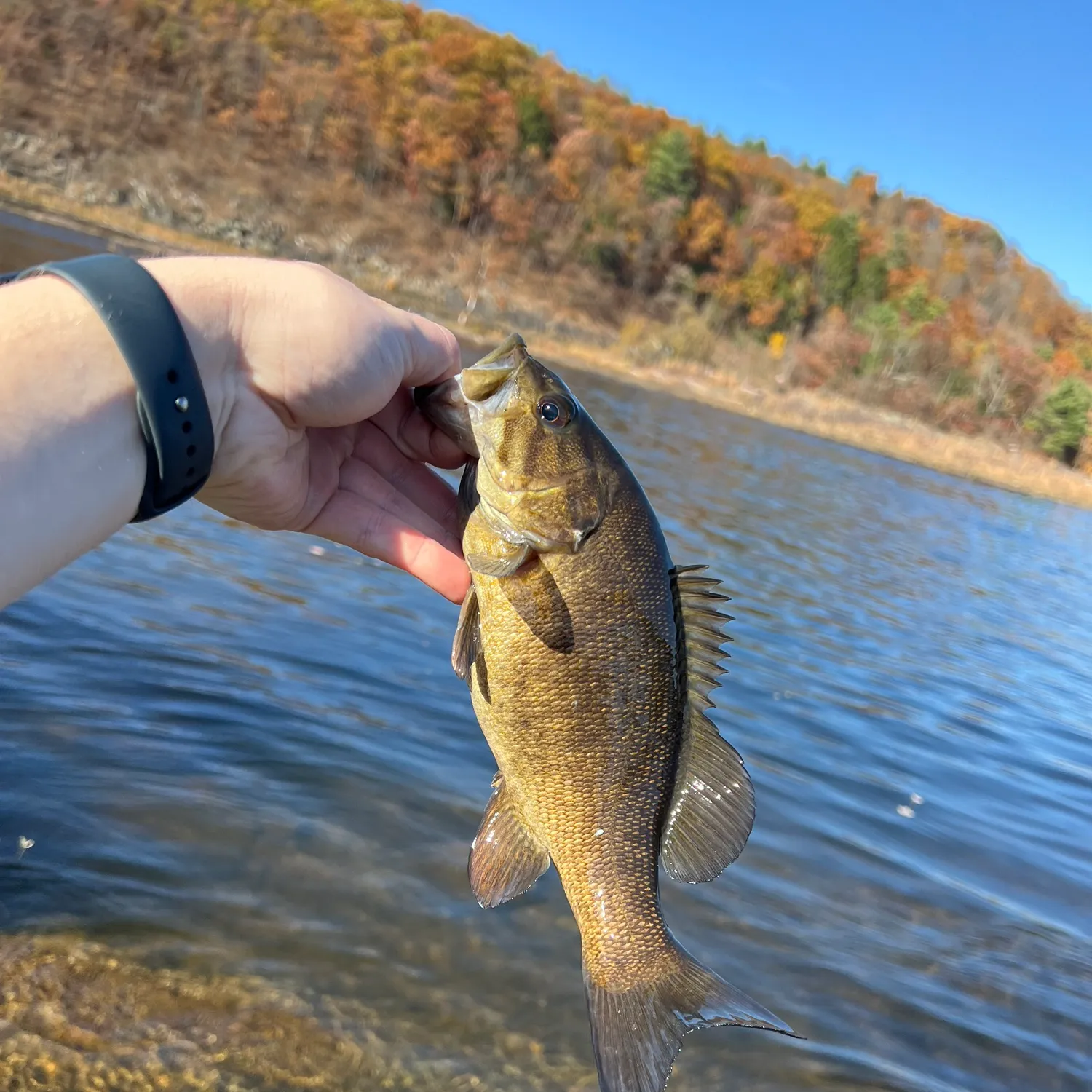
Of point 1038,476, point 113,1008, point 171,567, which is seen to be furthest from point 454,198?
point 113,1008

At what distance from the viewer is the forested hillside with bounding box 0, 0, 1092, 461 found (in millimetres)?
54375

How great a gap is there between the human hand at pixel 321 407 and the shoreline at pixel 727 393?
34790 millimetres

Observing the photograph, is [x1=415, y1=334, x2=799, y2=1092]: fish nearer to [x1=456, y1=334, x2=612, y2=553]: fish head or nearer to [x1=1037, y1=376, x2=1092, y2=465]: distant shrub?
[x1=456, y1=334, x2=612, y2=553]: fish head

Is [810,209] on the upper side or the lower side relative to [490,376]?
upper

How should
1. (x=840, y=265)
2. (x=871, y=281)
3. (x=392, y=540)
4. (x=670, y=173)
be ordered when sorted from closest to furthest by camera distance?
1. (x=392, y=540)
2. (x=670, y=173)
3. (x=840, y=265)
4. (x=871, y=281)

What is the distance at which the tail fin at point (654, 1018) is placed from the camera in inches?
94.4

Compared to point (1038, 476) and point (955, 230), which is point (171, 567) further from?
point (955, 230)

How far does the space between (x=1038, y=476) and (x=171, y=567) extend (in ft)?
173

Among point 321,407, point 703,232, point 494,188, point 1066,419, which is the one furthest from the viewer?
point 703,232

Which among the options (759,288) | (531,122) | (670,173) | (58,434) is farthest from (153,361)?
(670,173)

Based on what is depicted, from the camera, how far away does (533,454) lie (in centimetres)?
270

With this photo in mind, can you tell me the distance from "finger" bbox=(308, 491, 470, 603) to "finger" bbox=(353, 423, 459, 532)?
129 millimetres

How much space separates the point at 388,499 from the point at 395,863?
2317mm

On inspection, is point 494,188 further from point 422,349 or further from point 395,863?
point 422,349
